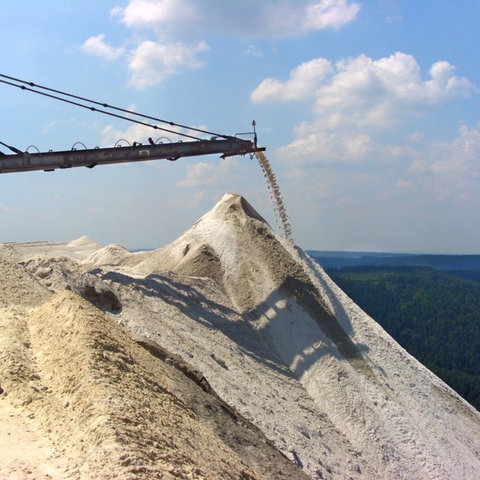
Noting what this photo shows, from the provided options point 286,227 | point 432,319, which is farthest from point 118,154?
point 432,319

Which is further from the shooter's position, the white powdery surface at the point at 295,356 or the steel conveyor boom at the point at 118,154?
the steel conveyor boom at the point at 118,154

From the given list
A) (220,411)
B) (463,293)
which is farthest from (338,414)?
(463,293)

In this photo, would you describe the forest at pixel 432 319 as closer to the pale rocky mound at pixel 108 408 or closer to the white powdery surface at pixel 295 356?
the white powdery surface at pixel 295 356

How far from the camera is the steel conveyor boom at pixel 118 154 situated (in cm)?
2011

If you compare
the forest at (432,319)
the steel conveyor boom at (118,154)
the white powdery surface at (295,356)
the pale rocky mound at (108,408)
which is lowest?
the forest at (432,319)

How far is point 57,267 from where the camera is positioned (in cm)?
1733

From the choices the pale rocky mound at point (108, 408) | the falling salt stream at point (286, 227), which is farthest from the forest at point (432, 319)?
the pale rocky mound at point (108, 408)

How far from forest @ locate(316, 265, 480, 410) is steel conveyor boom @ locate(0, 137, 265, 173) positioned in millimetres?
30234

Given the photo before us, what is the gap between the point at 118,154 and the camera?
22016 millimetres

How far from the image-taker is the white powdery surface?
15.6 meters

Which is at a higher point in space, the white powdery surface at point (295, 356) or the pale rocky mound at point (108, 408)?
the pale rocky mound at point (108, 408)

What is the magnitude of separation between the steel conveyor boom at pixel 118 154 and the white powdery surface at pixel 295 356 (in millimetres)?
3190

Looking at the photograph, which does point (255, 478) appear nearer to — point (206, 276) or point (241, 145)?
point (206, 276)

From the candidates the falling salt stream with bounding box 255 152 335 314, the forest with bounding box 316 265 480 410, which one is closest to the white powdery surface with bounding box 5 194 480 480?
the falling salt stream with bounding box 255 152 335 314
